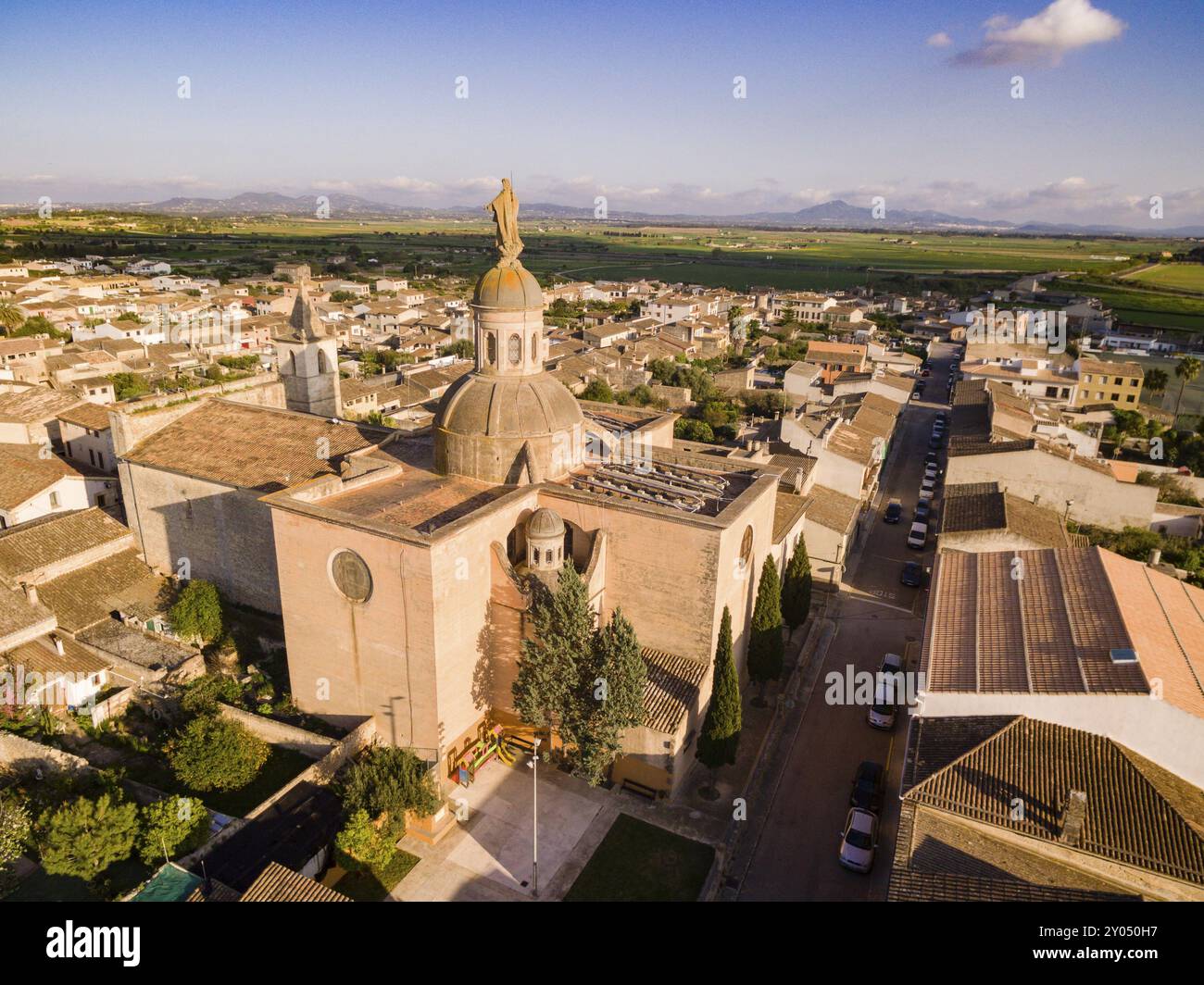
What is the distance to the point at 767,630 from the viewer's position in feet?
89.4

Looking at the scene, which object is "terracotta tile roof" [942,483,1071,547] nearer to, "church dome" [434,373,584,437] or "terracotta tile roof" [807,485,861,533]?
"terracotta tile roof" [807,485,861,533]

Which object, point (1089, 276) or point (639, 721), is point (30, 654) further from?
point (1089, 276)

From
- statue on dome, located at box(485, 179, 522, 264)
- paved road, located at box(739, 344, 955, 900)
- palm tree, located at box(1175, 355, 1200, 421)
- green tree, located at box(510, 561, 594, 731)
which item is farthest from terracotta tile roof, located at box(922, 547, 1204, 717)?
palm tree, located at box(1175, 355, 1200, 421)

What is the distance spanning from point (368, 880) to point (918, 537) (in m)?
33.8

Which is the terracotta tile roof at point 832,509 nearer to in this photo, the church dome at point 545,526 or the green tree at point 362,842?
the church dome at point 545,526

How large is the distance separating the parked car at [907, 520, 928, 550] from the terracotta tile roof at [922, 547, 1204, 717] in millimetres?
13696

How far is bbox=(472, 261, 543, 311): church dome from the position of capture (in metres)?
24.7

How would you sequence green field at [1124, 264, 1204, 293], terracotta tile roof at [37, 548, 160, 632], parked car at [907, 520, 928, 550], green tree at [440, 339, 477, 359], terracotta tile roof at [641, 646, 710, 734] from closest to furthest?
terracotta tile roof at [641, 646, 710, 734], terracotta tile roof at [37, 548, 160, 632], parked car at [907, 520, 928, 550], green tree at [440, 339, 477, 359], green field at [1124, 264, 1204, 293]

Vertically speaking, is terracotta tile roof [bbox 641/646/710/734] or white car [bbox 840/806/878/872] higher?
terracotta tile roof [bbox 641/646/710/734]

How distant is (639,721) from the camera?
2200 centimetres

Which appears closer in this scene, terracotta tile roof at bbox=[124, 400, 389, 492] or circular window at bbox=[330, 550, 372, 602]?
circular window at bbox=[330, 550, 372, 602]

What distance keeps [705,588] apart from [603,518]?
390 centimetres

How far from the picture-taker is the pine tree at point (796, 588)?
3086 cm

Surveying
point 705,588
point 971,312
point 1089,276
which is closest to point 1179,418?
point 971,312
